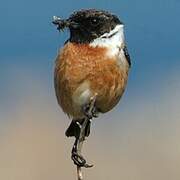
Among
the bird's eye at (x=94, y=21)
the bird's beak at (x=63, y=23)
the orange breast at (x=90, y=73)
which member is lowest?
the orange breast at (x=90, y=73)

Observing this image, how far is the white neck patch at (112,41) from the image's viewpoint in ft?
6.24

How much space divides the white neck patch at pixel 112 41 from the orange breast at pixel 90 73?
22 millimetres

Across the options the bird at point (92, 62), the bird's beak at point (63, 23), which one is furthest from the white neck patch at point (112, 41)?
the bird's beak at point (63, 23)

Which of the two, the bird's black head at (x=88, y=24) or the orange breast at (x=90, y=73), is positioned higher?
the bird's black head at (x=88, y=24)

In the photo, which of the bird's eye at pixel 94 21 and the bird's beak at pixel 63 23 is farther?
the bird's eye at pixel 94 21

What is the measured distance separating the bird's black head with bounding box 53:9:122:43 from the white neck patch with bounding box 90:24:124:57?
0.05ft

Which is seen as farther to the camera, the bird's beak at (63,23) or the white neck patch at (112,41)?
the white neck patch at (112,41)

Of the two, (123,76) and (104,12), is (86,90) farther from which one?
(104,12)

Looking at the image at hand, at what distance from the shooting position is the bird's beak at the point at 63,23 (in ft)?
5.68

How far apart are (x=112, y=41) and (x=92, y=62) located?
145 mm

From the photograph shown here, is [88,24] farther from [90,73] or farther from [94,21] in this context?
[90,73]

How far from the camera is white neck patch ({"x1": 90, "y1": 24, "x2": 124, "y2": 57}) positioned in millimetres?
1902

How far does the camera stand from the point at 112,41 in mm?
1951

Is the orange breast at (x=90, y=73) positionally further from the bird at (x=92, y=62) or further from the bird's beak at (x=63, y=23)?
the bird's beak at (x=63, y=23)
